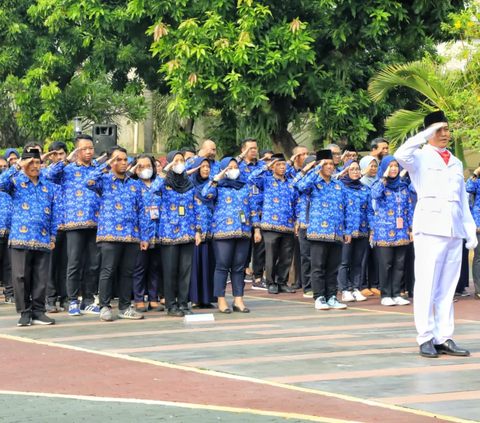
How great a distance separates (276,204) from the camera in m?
16.0

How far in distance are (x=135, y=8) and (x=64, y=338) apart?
1066 centimetres

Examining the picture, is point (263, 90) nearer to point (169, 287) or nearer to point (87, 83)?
point (169, 287)

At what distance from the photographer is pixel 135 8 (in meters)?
20.4

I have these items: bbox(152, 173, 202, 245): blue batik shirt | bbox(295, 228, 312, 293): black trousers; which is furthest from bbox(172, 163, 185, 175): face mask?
bbox(295, 228, 312, 293): black trousers

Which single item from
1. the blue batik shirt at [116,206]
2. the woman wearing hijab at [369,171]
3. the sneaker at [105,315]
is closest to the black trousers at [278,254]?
the woman wearing hijab at [369,171]

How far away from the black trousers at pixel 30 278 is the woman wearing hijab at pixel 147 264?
1676mm

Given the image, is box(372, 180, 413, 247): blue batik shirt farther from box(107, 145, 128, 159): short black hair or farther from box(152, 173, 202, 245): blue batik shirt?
box(107, 145, 128, 159): short black hair

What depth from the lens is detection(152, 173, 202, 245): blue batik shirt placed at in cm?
1303

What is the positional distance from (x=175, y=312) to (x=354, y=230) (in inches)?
132

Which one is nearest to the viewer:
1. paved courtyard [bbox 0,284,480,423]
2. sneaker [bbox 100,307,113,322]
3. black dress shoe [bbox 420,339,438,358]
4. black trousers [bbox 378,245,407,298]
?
paved courtyard [bbox 0,284,480,423]

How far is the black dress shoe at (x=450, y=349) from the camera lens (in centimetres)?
979

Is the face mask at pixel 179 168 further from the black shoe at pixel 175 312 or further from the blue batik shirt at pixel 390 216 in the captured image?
the blue batik shirt at pixel 390 216

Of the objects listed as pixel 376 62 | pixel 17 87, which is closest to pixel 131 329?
pixel 376 62

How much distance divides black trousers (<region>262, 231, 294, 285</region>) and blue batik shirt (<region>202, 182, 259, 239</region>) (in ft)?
8.33
